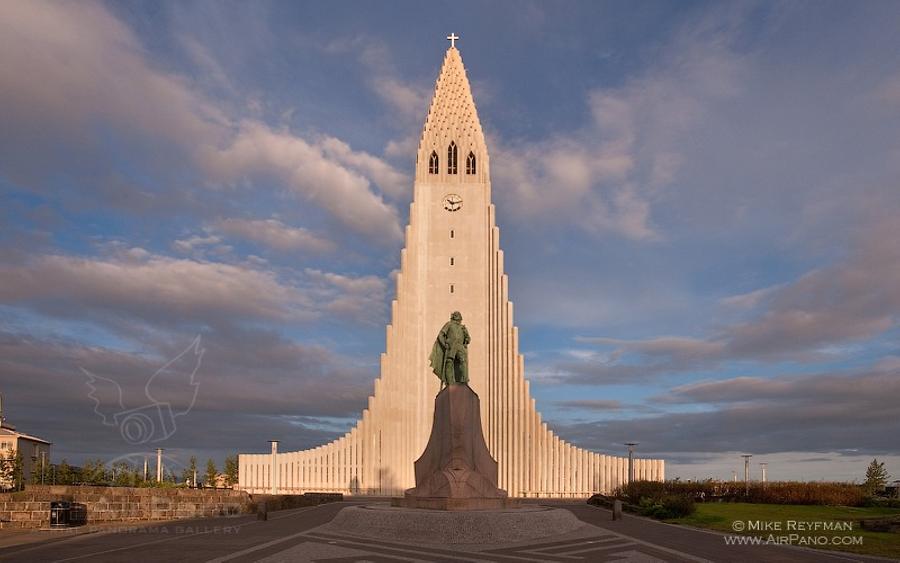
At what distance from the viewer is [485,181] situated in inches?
2098

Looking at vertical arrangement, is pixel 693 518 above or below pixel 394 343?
below

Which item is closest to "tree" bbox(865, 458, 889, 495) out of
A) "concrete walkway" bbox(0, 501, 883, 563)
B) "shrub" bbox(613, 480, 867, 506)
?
"shrub" bbox(613, 480, 867, 506)

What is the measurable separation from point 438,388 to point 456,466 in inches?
1240

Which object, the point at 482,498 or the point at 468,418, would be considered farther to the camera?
the point at 468,418

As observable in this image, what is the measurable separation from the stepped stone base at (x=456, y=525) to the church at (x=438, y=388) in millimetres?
31943

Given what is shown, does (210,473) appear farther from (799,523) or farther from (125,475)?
(799,523)

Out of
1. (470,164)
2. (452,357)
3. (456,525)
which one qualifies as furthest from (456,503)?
(470,164)

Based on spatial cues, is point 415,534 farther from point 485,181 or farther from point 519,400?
point 485,181

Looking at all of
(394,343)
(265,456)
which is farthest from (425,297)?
(265,456)

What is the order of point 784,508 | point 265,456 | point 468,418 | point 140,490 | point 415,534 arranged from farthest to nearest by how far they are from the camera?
point 265,456, point 784,508, point 140,490, point 468,418, point 415,534

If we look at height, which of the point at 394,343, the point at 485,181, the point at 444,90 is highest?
the point at 444,90

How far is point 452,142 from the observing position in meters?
54.2

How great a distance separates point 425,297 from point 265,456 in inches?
579

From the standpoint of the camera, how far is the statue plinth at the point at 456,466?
61.9 feet
